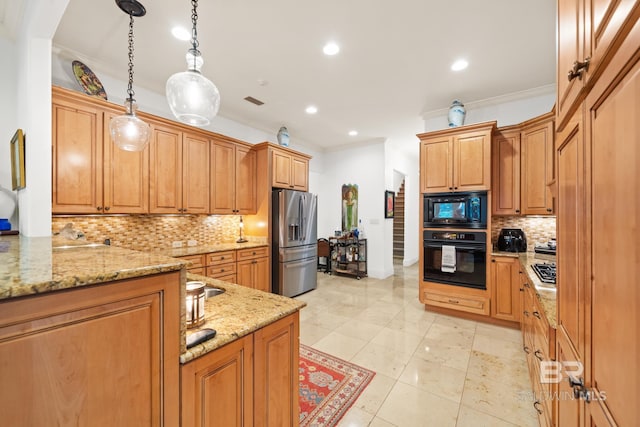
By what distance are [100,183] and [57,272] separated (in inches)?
99.3

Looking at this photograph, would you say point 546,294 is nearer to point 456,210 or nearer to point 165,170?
point 456,210

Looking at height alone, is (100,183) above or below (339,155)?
below

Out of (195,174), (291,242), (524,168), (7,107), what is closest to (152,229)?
(195,174)

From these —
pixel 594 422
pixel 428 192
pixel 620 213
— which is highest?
pixel 428 192

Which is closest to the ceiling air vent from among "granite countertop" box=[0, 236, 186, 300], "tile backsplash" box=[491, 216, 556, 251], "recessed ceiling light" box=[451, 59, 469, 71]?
"recessed ceiling light" box=[451, 59, 469, 71]

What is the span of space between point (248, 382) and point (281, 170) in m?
3.51

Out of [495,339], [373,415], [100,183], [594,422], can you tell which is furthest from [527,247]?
[100,183]

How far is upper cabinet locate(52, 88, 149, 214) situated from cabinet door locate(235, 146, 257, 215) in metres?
1.33

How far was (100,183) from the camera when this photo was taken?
105 inches

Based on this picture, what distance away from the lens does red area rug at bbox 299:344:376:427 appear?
1777mm

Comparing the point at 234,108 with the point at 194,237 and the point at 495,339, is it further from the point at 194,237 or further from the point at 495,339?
the point at 495,339

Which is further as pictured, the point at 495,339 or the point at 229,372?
the point at 495,339

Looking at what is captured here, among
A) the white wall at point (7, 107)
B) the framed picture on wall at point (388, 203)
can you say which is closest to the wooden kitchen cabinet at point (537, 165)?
the framed picture on wall at point (388, 203)

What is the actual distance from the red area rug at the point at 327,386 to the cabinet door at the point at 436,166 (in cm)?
243
